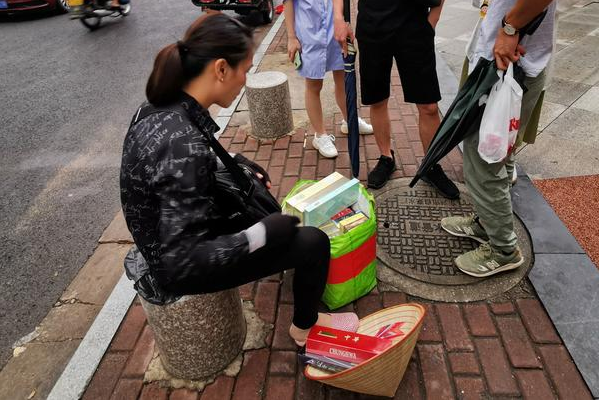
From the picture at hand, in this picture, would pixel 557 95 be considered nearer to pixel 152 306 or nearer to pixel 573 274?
pixel 573 274

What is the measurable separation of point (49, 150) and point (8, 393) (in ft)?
10.9

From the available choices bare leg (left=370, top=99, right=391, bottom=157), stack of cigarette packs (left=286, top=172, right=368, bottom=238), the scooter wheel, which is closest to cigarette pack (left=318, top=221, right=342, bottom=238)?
stack of cigarette packs (left=286, top=172, right=368, bottom=238)

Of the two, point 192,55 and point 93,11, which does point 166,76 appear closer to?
point 192,55

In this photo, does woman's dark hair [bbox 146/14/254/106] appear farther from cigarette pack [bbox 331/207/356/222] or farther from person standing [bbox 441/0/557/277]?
person standing [bbox 441/0/557/277]

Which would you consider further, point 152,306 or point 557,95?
point 557,95

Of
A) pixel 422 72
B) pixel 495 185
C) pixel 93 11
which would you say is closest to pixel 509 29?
pixel 495 185

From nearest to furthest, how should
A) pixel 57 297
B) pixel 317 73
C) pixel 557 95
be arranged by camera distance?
1. pixel 57 297
2. pixel 317 73
3. pixel 557 95

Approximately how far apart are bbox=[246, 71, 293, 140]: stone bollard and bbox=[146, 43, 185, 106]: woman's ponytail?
8.79 feet

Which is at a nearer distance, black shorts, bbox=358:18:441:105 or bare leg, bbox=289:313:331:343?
bare leg, bbox=289:313:331:343

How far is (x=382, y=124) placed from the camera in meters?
3.60

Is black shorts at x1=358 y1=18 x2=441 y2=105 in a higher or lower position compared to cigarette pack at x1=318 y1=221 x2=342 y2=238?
higher

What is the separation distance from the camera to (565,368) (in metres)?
2.15

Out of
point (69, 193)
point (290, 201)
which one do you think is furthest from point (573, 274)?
point (69, 193)

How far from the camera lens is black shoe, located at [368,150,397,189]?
140 inches
